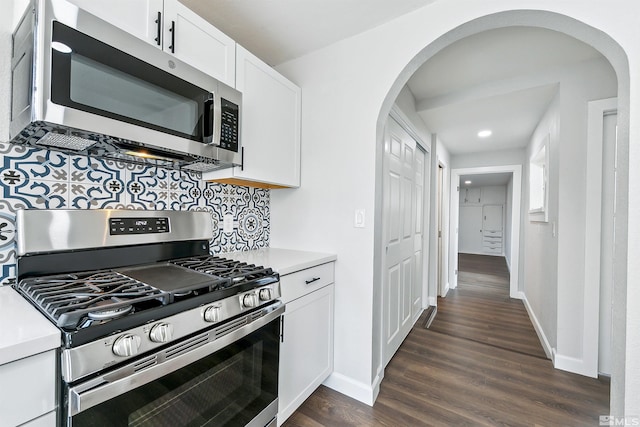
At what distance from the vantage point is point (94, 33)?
3.20 ft

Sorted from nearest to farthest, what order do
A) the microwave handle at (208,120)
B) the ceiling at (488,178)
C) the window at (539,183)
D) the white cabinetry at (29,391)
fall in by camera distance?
the white cabinetry at (29,391)
the microwave handle at (208,120)
the window at (539,183)
the ceiling at (488,178)

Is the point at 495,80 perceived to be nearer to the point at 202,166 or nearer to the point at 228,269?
the point at 202,166

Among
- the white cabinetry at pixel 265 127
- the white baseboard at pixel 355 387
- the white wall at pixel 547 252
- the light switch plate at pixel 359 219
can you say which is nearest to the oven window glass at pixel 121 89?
the white cabinetry at pixel 265 127

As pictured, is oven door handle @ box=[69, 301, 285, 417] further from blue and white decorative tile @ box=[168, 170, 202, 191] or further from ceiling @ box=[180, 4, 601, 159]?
ceiling @ box=[180, 4, 601, 159]

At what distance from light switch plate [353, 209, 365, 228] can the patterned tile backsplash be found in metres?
0.78

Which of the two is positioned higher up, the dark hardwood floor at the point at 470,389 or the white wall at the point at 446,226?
the white wall at the point at 446,226

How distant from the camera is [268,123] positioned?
5.76ft

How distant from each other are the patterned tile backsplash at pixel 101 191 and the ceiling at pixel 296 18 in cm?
96

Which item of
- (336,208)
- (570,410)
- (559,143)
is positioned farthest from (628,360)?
(559,143)

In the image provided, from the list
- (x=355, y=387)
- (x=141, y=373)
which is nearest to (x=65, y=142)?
(x=141, y=373)

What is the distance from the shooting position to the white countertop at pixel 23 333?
24.2 inches

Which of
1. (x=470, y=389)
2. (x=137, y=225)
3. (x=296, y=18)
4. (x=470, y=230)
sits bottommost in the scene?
(x=470, y=389)

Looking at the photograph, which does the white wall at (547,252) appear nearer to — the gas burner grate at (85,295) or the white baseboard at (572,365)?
the white baseboard at (572,365)

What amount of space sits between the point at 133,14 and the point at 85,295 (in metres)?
1.09
